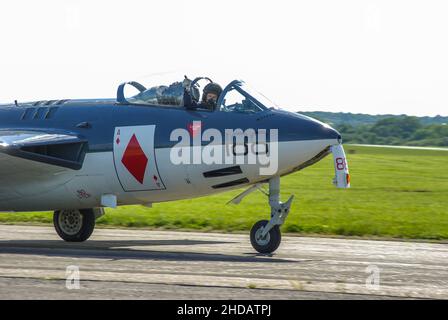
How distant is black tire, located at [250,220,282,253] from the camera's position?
15289 millimetres

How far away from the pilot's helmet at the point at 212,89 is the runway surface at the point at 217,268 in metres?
3.10

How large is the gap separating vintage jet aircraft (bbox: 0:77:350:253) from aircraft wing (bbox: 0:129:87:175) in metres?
0.02

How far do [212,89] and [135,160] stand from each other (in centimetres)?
207

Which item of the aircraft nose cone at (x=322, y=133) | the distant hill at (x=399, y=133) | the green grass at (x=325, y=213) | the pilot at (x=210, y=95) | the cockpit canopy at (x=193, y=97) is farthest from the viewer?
the distant hill at (x=399, y=133)

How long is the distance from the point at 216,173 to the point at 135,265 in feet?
8.84

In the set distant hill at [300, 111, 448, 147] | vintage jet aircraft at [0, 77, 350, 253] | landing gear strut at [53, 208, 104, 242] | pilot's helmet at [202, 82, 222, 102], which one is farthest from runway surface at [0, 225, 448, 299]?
distant hill at [300, 111, 448, 147]

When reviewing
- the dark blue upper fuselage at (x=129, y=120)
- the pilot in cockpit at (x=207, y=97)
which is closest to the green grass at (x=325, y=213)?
the dark blue upper fuselage at (x=129, y=120)

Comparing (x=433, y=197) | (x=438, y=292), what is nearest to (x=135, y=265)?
(x=438, y=292)

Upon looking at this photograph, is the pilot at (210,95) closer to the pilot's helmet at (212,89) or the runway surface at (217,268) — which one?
the pilot's helmet at (212,89)

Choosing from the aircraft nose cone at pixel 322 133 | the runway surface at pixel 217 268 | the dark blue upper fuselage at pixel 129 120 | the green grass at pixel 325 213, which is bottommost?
the runway surface at pixel 217 268

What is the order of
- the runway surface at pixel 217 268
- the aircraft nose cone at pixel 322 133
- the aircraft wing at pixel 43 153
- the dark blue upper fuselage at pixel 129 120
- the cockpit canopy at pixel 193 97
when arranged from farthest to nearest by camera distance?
the aircraft wing at pixel 43 153, the cockpit canopy at pixel 193 97, the dark blue upper fuselage at pixel 129 120, the aircraft nose cone at pixel 322 133, the runway surface at pixel 217 268

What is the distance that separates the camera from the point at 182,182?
15.5 m

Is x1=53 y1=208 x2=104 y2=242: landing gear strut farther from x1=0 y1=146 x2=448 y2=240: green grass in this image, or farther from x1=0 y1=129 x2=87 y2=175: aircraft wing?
x1=0 y1=146 x2=448 y2=240: green grass

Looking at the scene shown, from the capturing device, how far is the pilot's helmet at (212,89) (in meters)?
15.6
